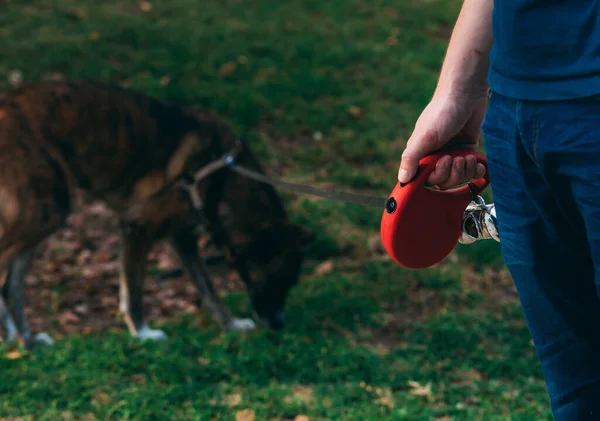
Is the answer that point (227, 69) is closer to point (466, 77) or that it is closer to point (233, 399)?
point (233, 399)

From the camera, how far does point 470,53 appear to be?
1665 mm

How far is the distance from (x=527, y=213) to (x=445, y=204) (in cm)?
33

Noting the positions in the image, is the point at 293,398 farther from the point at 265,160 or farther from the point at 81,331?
the point at 265,160

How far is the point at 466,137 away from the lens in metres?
1.85

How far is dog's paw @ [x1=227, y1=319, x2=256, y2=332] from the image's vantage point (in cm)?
494

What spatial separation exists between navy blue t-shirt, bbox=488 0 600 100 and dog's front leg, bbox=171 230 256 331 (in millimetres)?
3707

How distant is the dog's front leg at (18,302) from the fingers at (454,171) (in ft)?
11.4

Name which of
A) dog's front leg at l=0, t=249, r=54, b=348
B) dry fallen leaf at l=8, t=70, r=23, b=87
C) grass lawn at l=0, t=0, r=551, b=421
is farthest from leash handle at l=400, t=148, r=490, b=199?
dry fallen leaf at l=8, t=70, r=23, b=87

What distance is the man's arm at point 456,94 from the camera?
1.65 metres

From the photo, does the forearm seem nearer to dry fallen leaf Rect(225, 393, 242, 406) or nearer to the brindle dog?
dry fallen leaf Rect(225, 393, 242, 406)

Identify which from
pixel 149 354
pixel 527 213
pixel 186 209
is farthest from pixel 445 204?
pixel 186 209

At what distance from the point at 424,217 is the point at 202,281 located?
137 inches

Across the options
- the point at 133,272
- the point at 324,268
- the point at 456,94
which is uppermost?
the point at 456,94

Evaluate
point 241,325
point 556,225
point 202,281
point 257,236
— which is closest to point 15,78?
point 202,281
